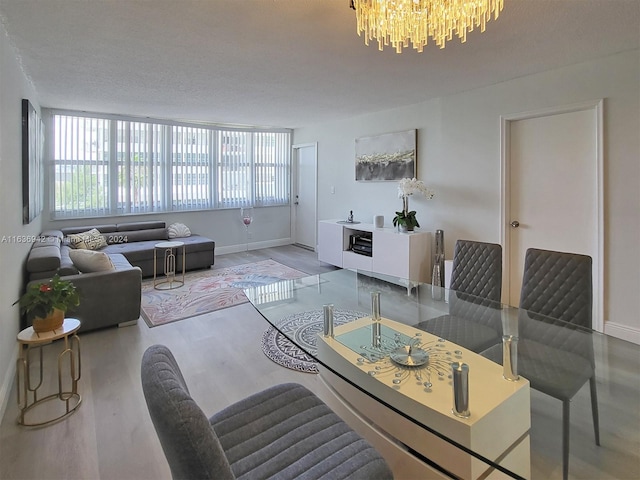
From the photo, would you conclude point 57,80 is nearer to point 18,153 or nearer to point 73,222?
point 18,153

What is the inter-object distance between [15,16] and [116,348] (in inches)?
95.1

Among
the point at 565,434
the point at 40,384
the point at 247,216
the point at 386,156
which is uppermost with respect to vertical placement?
the point at 386,156

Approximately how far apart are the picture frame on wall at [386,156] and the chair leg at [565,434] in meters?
3.65

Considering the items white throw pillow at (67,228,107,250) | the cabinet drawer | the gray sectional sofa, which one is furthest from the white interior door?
the gray sectional sofa

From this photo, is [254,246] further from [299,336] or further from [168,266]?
[299,336]

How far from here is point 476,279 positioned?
2.46 m

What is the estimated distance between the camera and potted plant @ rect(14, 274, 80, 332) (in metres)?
2.03

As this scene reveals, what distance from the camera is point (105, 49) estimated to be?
8.97 ft

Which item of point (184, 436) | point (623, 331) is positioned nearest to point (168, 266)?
point (184, 436)

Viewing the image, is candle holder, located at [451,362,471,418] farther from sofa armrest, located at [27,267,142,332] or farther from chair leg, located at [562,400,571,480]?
sofa armrest, located at [27,267,142,332]

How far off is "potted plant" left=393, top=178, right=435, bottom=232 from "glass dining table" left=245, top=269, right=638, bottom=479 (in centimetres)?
200

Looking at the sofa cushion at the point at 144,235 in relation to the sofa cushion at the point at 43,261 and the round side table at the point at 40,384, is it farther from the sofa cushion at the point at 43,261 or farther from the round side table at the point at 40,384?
the round side table at the point at 40,384

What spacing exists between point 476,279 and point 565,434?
129cm

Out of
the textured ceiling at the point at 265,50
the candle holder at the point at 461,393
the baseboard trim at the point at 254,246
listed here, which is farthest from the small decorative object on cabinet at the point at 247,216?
the candle holder at the point at 461,393
